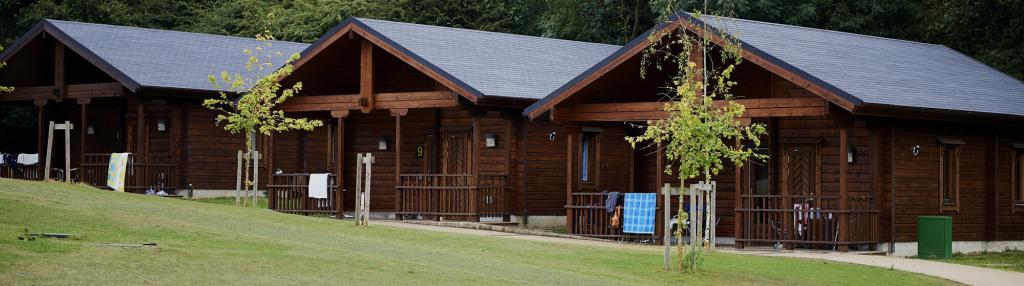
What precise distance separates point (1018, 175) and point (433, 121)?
12.7m

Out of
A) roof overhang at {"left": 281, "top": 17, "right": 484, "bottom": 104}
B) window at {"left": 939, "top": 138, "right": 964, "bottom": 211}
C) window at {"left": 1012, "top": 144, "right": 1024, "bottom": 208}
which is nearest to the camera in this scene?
window at {"left": 939, "top": 138, "right": 964, "bottom": 211}

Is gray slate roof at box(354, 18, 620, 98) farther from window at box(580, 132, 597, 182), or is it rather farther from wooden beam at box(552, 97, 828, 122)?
wooden beam at box(552, 97, 828, 122)

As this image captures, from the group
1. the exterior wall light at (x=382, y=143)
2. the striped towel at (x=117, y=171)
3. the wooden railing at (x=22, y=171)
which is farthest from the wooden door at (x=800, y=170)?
the wooden railing at (x=22, y=171)

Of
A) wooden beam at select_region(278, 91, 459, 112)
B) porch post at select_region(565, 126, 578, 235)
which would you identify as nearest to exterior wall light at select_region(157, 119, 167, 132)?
wooden beam at select_region(278, 91, 459, 112)

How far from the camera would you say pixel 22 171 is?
4162 cm

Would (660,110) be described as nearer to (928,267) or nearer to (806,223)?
(806,223)

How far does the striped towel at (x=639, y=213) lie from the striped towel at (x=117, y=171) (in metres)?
13.7

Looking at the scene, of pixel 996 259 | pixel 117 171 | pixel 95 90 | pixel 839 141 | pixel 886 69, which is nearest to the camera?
pixel 839 141

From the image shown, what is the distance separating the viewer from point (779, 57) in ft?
85.8

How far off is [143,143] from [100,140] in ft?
16.4

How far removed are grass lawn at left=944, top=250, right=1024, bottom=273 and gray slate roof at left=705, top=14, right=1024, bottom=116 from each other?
2742mm

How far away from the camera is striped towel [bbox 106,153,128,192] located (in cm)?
3609

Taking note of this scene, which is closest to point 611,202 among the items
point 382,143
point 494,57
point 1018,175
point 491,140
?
point 491,140

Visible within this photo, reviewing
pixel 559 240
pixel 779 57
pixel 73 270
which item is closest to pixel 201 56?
pixel 559 240
